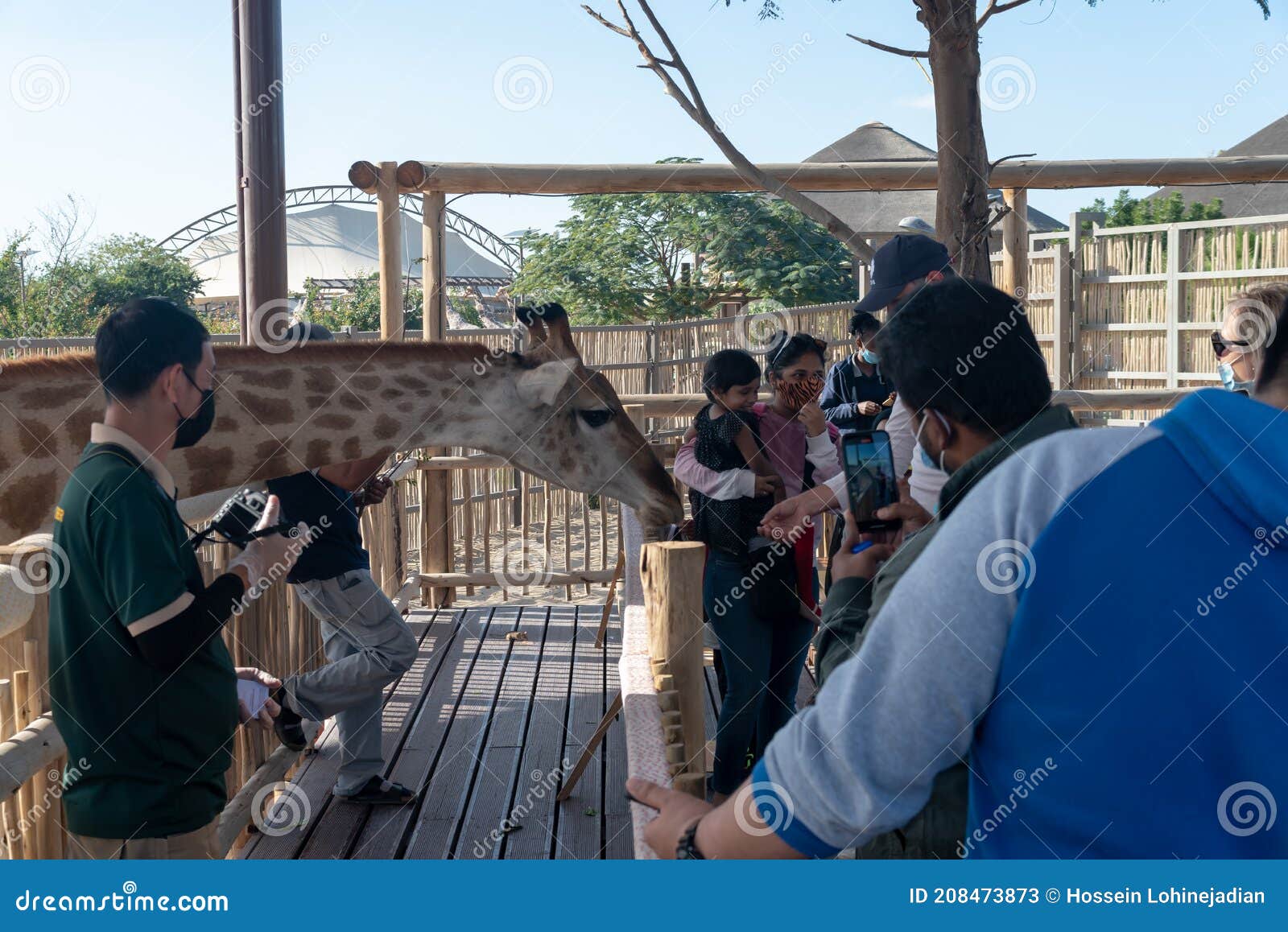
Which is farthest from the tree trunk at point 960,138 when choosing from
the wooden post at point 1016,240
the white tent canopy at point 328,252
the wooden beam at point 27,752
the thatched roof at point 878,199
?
the white tent canopy at point 328,252

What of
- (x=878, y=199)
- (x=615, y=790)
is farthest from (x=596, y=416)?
(x=878, y=199)

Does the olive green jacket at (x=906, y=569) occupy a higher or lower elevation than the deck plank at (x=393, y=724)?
higher

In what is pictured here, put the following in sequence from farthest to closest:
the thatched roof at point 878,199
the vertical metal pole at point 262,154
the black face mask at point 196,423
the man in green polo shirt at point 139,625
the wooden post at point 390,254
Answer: the thatched roof at point 878,199, the wooden post at point 390,254, the vertical metal pole at point 262,154, the black face mask at point 196,423, the man in green polo shirt at point 139,625

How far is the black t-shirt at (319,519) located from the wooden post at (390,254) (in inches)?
62.1

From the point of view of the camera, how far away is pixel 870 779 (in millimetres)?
1287

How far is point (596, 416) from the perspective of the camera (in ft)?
14.9

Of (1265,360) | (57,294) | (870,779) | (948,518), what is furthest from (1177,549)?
(57,294)

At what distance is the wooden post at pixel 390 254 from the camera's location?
19.1 ft

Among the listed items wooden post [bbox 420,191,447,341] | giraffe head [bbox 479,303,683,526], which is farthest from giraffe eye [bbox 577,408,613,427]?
wooden post [bbox 420,191,447,341]

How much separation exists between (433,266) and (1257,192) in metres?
23.5

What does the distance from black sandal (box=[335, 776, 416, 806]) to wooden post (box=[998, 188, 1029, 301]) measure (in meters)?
A: 4.13

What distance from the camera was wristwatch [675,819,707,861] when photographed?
1.47m

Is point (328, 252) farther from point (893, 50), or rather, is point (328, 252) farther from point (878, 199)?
point (893, 50)

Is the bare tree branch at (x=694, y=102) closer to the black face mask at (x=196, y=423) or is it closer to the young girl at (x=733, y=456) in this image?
the young girl at (x=733, y=456)
